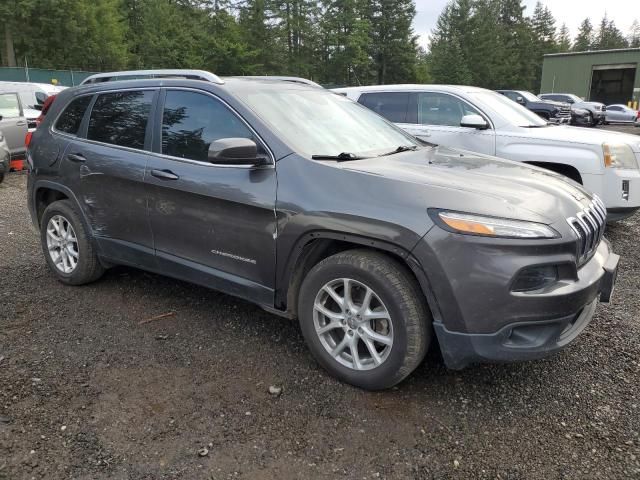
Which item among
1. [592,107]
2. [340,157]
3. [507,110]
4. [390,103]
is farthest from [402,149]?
[592,107]

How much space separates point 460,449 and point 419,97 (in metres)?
5.64

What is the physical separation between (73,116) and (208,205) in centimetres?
190

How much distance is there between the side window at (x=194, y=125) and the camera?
3414mm

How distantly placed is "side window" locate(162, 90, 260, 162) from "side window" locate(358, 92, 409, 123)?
4.30m

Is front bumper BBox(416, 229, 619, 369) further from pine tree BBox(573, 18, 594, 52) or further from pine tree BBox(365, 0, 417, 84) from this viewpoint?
pine tree BBox(573, 18, 594, 52)

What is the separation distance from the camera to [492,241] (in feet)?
8.26

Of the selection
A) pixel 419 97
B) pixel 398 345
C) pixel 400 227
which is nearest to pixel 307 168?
pixel 400 227

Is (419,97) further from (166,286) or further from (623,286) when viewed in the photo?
(166,286)

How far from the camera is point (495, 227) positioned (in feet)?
8.36

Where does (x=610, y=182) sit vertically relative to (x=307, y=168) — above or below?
below

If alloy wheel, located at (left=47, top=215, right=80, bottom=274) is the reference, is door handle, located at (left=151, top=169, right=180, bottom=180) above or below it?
above

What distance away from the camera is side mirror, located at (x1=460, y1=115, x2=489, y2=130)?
6410 mm

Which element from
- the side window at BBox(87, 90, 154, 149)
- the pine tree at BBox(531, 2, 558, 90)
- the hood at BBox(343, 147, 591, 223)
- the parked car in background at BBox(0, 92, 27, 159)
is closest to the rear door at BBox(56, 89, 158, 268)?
the side window at BBox(87, 90, 154, 149)

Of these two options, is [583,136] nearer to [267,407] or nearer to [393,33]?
[267,407]
